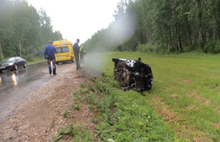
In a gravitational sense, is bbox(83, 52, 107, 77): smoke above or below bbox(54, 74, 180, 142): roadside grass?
above

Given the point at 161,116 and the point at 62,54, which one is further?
the point at 62,54

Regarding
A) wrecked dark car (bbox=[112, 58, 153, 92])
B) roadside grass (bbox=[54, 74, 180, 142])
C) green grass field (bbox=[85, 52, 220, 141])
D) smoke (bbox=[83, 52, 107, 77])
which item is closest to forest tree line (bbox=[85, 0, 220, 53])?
smoke (bbox=[83, 52, 107, 77])

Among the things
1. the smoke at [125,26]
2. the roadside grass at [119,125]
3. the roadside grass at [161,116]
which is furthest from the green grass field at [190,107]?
the smoke at [125,26]

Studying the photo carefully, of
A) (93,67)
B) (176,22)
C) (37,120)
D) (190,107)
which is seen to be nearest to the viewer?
(37,120)

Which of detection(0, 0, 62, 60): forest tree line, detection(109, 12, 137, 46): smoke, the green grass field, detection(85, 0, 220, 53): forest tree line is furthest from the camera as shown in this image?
detection(109, 12, 137, 46): smoke

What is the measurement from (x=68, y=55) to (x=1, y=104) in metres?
13.5

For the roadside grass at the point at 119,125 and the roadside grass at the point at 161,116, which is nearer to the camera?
the roadside grass at the point at 119,125

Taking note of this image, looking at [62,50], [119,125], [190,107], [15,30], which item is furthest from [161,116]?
[15,30]

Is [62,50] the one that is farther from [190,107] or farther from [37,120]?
[190,107]

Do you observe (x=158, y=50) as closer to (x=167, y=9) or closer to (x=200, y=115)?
(x=167, y=9)

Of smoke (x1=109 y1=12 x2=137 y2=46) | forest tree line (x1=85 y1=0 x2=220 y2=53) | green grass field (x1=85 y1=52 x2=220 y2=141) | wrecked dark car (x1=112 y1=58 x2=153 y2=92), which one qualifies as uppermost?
smoke (x1=109 y1=12 x2=137 y2=46)

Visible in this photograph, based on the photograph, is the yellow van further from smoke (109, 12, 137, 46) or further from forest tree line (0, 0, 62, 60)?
smoke (109, 12, 137, 46)

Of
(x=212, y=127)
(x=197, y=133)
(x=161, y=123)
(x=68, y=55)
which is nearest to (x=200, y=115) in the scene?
(x=212, y=127)

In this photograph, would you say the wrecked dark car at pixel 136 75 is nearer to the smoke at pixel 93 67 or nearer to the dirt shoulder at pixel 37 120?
the dirt shoulder at pixel 37 120
